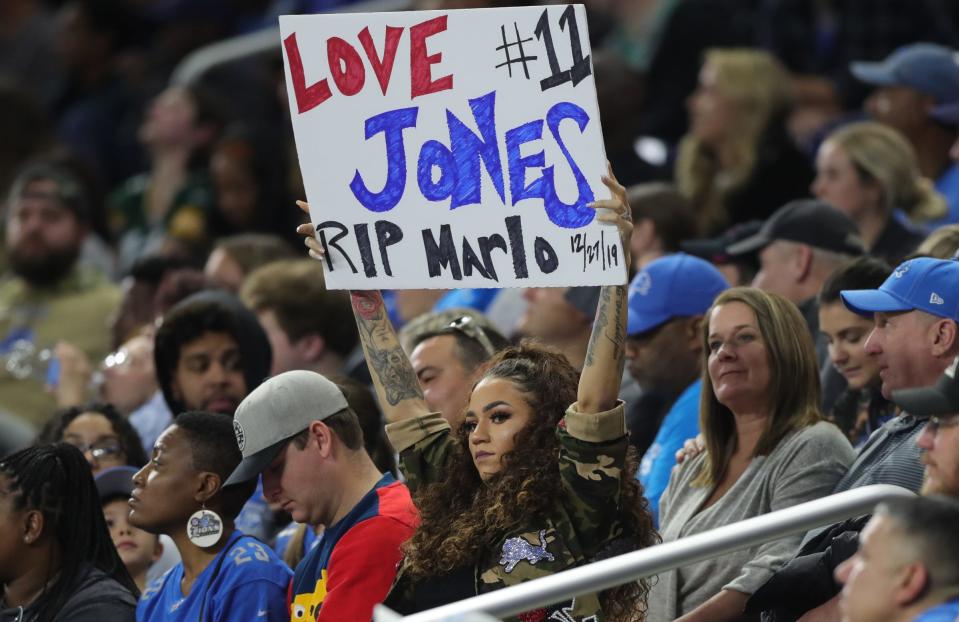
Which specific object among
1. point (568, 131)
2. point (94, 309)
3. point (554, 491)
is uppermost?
point (568, 131)

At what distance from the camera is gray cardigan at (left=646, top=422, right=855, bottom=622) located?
504cm

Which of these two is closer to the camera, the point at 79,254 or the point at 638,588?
the point at 638,588

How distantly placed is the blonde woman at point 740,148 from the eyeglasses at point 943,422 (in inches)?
171

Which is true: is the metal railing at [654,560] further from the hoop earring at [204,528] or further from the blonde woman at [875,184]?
the blonde woman at [875,184]

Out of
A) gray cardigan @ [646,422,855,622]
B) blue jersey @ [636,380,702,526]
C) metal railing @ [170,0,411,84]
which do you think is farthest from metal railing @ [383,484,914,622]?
metal railing @ [170,0,411,84]

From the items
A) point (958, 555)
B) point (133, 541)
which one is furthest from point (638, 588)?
point (133, 541)

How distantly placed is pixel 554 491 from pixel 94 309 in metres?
5.30

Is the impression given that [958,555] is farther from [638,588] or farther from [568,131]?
[568,131]

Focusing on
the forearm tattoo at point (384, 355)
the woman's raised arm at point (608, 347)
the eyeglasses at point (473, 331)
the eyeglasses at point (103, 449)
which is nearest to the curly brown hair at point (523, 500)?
the woman's raised arm at point (608, 347)

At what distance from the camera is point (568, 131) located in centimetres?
481

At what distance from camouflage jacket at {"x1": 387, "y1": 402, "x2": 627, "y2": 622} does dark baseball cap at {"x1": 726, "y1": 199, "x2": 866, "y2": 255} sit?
2.40 m

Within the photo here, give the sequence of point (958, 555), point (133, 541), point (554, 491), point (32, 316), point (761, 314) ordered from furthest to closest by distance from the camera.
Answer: point (32, 316) → point (133, 541) → point (761, 314) → point (554, 491) → point (958, 555)

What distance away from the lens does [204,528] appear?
5.17m

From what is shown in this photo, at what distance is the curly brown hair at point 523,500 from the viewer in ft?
15.1
